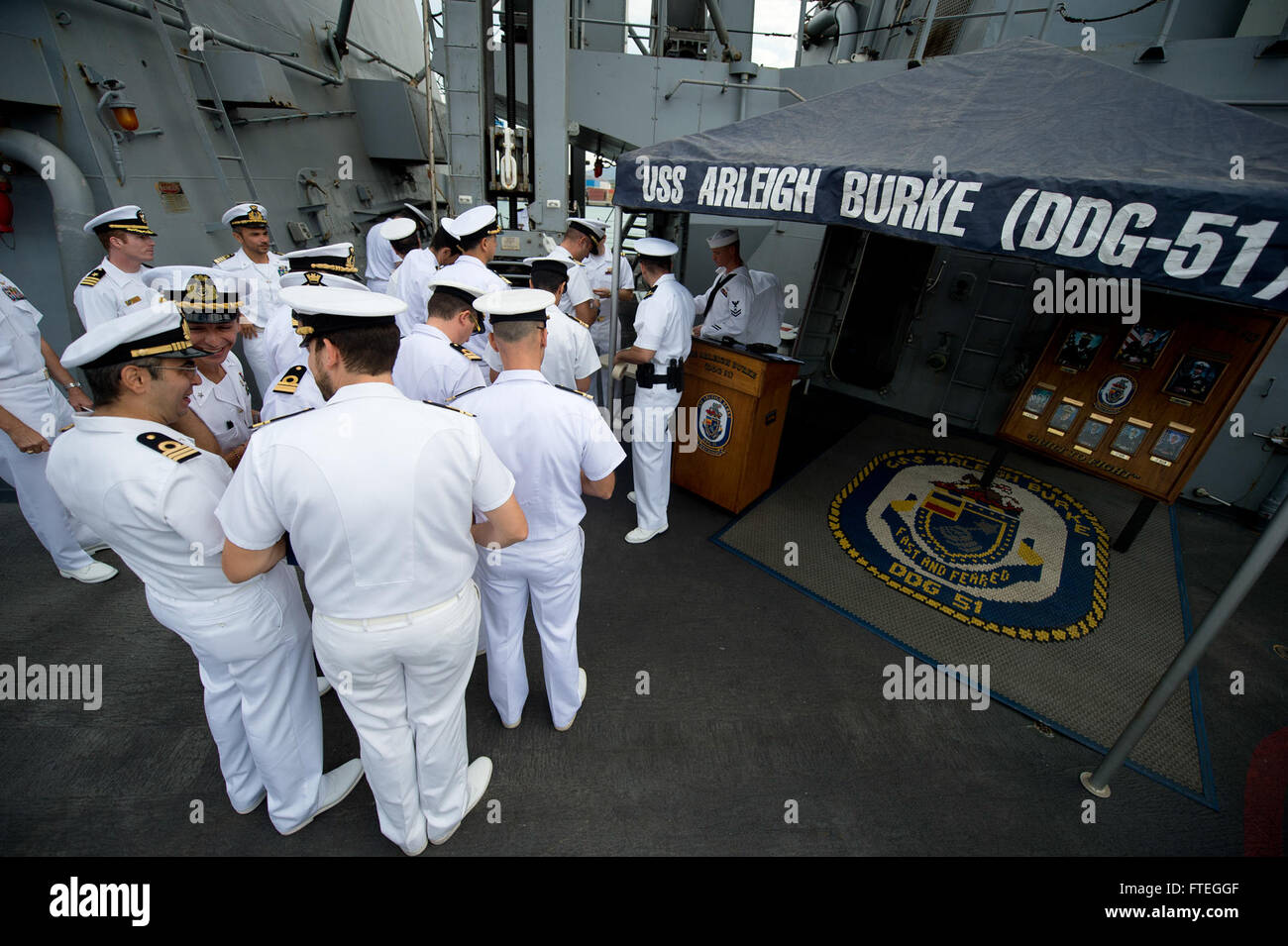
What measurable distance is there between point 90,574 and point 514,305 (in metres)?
3.94

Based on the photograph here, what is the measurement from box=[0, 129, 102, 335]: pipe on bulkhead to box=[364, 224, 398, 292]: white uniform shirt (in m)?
2.19

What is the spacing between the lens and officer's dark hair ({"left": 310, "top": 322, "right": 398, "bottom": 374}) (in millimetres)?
1646

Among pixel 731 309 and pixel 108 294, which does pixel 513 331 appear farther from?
pixel 108 294

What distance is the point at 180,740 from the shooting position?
275 cm

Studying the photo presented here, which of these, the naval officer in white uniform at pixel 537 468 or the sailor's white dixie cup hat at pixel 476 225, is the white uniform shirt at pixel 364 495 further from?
the sailor's white dixie cup hat at pixel 476 225

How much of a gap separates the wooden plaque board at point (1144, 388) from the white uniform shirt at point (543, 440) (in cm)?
430

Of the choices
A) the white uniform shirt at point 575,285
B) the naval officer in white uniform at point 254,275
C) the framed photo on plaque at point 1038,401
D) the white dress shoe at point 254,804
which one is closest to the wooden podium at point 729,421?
the white uniform shirt at point 575,285

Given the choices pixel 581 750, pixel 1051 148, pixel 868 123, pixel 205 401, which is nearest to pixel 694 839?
pixel 581 750

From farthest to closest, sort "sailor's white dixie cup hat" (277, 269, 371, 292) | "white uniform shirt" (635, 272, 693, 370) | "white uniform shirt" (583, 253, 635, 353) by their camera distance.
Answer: "white uniform shirt" (583, 253, 635, 353) → "white uniform shirt" (635, 272, 693, 370) → "sailor's white dixie cup hat" (277, 269, 371, 292)

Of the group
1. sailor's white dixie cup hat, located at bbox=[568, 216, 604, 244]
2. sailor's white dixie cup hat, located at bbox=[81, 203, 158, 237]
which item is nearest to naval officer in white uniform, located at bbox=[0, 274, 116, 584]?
sailor's white dixie cup hat, located at bbox=[81, 203, 158, 237]

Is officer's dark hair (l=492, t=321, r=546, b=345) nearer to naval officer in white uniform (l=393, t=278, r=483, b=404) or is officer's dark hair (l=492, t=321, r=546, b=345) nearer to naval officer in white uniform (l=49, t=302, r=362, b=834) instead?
naval officer in white uniform (l=393, t=278, r=483, b=404)

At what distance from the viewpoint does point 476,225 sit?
4230 mm

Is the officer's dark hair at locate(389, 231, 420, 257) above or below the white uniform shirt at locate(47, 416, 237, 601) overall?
above

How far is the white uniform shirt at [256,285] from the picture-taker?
4414 mm
